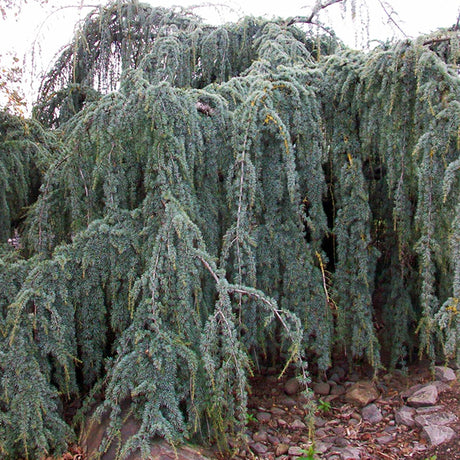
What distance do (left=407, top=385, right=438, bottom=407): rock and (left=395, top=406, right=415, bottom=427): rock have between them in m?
0.04

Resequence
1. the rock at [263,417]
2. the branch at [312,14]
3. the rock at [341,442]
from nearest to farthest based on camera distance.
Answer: the rock at [341,442]
the rock at [263,417]
the branch at [312,14]

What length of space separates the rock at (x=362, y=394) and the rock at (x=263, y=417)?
50 cm

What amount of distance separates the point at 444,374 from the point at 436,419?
38cm

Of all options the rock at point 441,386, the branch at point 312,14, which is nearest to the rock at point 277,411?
the rock at point 441,386

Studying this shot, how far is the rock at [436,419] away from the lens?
2.52 m

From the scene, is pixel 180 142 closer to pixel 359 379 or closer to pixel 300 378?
pixel 300 378

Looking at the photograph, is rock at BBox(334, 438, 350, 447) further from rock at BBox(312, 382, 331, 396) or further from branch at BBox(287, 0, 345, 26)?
branch at BBox(287, 0, 345, 26)

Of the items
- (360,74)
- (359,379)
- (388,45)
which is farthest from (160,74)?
(359,379)

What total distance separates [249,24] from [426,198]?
7.40 feet

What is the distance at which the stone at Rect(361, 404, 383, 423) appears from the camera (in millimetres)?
2688

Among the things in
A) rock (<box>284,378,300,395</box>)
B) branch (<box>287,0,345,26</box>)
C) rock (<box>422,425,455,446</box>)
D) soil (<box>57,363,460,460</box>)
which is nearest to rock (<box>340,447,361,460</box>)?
soil (<box>57,363,460,460</box>)

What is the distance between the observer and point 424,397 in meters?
2.71

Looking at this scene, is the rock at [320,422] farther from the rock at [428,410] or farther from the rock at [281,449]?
the rock at [428,410]

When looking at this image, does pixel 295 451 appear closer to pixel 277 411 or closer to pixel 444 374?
pixel 277 411
